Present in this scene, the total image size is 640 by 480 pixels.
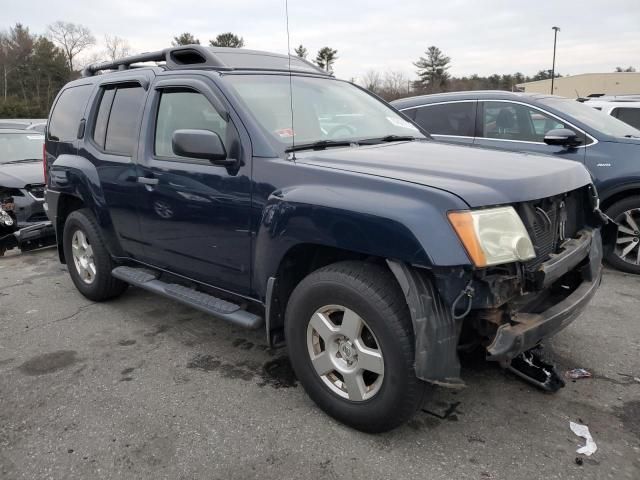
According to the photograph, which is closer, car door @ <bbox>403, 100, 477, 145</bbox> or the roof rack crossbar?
the roof rack crossbar

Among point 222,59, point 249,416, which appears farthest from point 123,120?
point 249,416

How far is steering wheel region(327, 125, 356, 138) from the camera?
11.1 feet

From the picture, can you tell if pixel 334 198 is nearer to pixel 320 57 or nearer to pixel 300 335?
pixel 300 335

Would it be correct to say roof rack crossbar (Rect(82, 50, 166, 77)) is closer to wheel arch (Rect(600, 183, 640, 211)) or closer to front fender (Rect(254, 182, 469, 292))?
front fender (Rect(254, 182, 469, 292))

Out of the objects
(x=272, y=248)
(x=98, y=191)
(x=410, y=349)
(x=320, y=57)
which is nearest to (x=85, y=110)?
(x=98, y=191)

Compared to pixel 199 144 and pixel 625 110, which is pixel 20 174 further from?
pixel 625 110

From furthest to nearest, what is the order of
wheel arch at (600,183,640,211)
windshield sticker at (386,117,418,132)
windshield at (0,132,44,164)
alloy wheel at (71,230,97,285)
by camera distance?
1. windshield at (0,132,44,164)
2. wheel arch at (600,183,640,211)
3. alloy wheel at (71,230,97,285)
4. windshield sticker at (386,117,418,132)

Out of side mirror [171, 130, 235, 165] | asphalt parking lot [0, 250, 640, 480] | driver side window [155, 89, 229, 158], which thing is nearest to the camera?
asphalt parking lot [0, 250, 640, 480]

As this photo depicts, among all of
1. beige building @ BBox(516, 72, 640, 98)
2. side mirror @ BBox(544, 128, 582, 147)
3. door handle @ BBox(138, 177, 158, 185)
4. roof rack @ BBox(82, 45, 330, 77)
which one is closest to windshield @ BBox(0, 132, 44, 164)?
roof rack @ BBox(82, 45, 330, 77)

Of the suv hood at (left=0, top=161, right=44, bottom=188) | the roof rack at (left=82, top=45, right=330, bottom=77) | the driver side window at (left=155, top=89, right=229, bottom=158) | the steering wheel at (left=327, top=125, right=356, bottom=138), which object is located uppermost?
the roof rack at (left=82, top=45, right=330, bottom=77)

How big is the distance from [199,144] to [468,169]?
4.89ft

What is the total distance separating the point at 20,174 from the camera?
7.04 meters

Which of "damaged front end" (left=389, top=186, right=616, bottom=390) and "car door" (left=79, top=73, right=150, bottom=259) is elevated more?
"car door" (left=79, top=73, right=150, bottom=259)

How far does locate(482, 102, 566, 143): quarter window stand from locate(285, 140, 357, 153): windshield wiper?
129 inches
